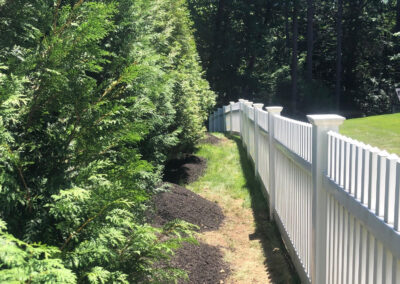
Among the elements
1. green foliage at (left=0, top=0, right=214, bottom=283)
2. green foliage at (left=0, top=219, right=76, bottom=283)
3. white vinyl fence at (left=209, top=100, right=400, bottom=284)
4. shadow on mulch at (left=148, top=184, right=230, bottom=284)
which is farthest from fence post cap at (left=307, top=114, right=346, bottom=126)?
green foliage at (left=0, top=219, right=76, bottom=283)

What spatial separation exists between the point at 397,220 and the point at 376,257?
0.36m

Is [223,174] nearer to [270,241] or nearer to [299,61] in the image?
[270,241]

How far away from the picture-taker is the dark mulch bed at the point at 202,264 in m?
4.62

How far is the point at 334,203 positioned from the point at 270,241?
2883 mm

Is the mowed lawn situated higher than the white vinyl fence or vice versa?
the white vinyl fence

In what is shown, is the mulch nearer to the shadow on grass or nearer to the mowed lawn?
the shadow on grass

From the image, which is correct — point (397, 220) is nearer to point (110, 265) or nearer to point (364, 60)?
point (110, 265)

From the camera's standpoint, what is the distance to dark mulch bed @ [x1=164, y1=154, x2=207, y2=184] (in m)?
9.29

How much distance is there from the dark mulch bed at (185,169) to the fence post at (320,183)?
5702 millimetres

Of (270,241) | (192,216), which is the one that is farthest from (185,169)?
(270,241)

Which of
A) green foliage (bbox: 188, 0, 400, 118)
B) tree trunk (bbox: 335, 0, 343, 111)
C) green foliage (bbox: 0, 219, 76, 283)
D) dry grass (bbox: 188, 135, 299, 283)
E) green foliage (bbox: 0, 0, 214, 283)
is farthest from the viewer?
green foliage (bbox: 188, 0, 400, 118)

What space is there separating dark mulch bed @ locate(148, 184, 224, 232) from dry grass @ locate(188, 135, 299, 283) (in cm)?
20

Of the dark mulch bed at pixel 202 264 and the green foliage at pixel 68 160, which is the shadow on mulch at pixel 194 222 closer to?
the dark mulch bed at pixel 202 264

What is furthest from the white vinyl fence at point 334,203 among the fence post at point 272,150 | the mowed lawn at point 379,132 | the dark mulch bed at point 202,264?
the mowed lawn at point 379,132
